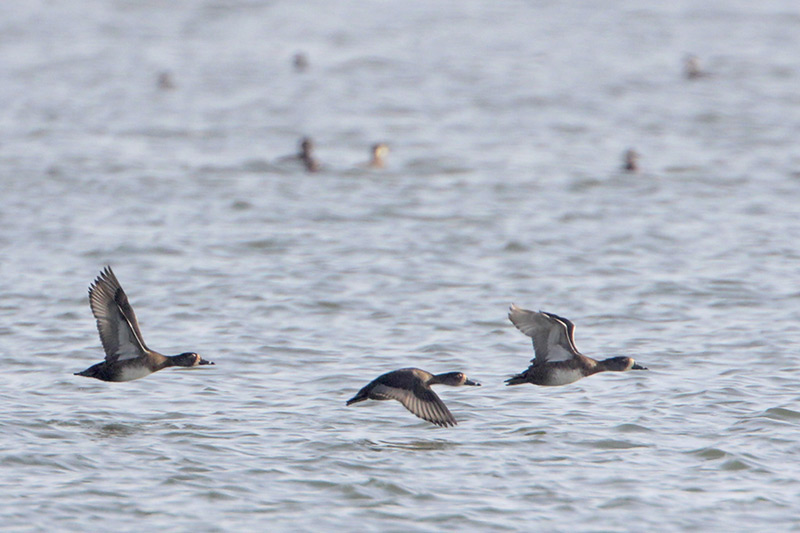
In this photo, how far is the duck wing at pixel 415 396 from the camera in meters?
9.89

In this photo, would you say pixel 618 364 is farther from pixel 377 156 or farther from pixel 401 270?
pixel 377 156

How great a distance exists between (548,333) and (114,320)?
3.63 m

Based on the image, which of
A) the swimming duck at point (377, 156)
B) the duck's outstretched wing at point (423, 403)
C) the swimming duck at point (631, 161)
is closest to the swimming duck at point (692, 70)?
the swimming duck at point (631, 161)

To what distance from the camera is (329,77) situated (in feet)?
110

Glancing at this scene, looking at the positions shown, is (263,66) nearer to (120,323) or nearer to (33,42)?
(33,42)

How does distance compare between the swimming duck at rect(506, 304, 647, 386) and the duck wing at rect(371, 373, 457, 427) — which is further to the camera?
the swimming duck at rect(506, 304, 647, 386)

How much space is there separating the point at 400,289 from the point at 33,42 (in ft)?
82.1

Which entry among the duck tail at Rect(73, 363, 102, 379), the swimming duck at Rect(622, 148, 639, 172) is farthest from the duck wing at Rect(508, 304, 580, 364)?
the swimming duck at Rect(622, 148, 639, 172)

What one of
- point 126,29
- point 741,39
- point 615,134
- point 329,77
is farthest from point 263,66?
point 741,39

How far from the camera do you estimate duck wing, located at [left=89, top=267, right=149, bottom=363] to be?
10.6 m

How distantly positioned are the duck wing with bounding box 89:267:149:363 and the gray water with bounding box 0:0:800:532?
1.79 ft

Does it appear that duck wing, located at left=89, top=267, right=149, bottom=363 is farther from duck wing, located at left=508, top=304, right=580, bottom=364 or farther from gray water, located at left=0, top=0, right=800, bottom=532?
duck wing, located at left=508, top=304, right=580, bottom=364

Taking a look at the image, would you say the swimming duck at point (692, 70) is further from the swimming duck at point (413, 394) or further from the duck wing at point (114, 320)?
the duck wing at point (114, 320)

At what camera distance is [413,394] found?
9969 mm
